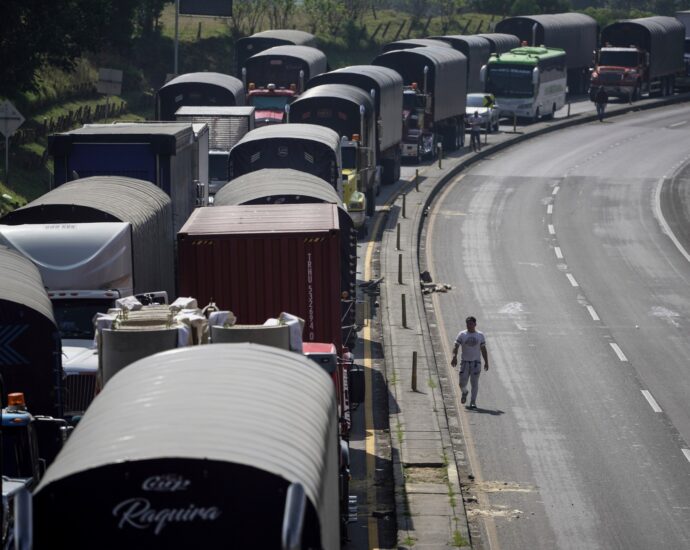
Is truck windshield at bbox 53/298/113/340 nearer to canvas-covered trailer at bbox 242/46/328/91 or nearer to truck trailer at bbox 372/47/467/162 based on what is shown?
canvas-covered trailer at bbox 242/46/328/91

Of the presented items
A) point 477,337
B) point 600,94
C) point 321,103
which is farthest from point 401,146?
point 477,337

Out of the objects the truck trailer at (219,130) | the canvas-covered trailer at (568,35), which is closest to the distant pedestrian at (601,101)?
the canvas-covered trailer at (568,35)

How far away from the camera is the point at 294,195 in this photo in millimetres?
23500

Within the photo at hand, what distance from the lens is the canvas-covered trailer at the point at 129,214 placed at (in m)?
20.6

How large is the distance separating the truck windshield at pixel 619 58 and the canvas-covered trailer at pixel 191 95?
114 feet

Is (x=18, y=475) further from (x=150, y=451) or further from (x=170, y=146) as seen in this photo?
(x=170, y=146)

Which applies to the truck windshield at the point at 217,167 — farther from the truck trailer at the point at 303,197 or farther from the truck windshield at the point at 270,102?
the truck trailer at the point at 303,197

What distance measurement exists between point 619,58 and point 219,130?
41.7 m

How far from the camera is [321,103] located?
41562 mm

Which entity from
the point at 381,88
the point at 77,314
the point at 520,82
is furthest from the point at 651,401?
the point at 520,82

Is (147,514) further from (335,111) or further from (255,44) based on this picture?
(255,44)

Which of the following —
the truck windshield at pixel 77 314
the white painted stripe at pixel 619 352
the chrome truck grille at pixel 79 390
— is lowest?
the white painted stripe at pixel 619 352

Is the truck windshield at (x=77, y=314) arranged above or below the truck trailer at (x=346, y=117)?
above

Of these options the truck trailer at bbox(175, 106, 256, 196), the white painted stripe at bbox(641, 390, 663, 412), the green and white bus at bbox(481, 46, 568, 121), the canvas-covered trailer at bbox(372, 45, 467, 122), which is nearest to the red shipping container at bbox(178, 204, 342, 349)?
the white painted stripe at bbox(641, 390, 663, 412)
